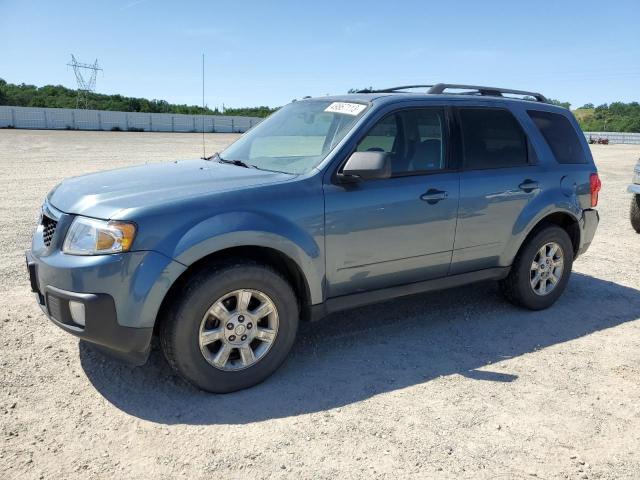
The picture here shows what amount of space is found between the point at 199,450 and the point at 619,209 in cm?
1067

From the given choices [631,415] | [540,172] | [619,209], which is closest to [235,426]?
[631,415]

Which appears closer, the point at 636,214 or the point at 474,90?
the point at 474,90

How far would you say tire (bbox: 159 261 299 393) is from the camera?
320 cm

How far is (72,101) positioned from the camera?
66.6 meters

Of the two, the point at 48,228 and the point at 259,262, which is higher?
the point at 48,228

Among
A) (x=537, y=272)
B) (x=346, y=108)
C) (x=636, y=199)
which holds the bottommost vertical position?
(x=537, y=272)

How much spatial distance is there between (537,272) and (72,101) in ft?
234

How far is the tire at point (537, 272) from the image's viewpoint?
4.84m

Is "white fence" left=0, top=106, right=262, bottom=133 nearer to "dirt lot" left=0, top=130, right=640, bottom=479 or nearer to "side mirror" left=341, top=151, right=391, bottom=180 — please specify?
"dirt lot" left=0, top=130, right=640, bottom=479

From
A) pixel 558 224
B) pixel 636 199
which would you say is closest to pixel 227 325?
pixel 558 224

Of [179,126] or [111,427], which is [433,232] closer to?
[111,427]

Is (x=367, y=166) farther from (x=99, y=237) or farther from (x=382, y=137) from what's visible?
(x=99, y=237)

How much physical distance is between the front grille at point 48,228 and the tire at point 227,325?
0.89 metres

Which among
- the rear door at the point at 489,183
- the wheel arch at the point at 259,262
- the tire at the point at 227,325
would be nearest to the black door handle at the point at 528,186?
the rear door at the point at 489,183
